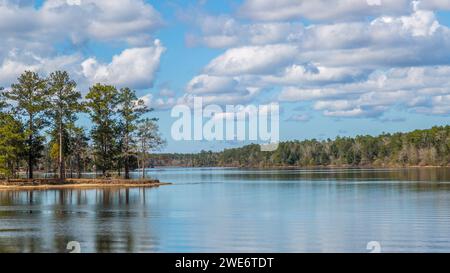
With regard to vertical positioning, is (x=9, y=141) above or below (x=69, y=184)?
above

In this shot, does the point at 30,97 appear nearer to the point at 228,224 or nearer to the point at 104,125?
the point at 104,125

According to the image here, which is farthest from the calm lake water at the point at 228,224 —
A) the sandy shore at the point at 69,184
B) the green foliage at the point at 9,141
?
the green foliage at the point at 9,141

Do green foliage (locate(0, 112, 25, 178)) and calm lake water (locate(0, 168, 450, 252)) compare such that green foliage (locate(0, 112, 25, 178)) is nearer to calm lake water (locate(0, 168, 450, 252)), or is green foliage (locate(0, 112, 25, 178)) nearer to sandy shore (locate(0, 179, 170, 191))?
sandy shore (locate(0, 179, 170, 191))

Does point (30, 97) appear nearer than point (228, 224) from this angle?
No

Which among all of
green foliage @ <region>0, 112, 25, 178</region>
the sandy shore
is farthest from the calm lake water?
green foliage @ <region>0, 112, 25, 178</region>

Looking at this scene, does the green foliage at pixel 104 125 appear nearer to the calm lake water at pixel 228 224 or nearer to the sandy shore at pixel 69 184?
the sandy shore at pixel 69 184

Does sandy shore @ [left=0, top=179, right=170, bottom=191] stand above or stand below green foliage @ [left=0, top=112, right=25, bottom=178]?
below

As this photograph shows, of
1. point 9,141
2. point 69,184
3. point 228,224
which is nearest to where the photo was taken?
point 228,224

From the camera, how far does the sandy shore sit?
278 ft

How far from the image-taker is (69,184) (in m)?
87.3

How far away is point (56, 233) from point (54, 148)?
84.5 metres

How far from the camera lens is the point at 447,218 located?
142ft

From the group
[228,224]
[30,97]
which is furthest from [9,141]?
[228,224]

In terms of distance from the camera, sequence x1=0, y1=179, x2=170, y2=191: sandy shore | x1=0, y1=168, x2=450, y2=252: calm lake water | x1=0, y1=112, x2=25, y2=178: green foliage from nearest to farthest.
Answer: x1=0, y1=168, x2=450, y2=252: calm lake water → x1=0, y1=179, x2=170, y2=191: sandy shore → x1=0, y1=112, x2=25, y2=178: green foliage
